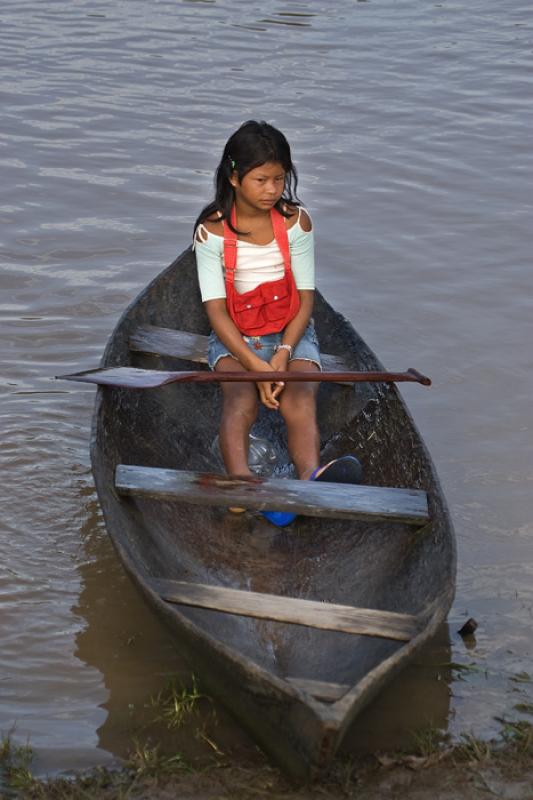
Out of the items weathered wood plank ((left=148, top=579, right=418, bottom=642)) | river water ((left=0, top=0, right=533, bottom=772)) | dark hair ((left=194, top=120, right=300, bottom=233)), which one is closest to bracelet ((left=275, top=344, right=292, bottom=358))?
dark hair ((left=194, top=120, right=300, bottom=233))

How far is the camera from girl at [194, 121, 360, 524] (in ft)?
13.8

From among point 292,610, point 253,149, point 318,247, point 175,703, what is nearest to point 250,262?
point 253,149

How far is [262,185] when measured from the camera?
423 centimetres

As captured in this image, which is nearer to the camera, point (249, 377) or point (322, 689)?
point (322, 689)

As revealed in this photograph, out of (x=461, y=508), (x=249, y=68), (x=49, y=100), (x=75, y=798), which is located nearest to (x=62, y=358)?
(x=461, y=508)

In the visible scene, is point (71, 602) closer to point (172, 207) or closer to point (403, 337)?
point (403, 337)

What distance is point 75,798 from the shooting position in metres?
3.00

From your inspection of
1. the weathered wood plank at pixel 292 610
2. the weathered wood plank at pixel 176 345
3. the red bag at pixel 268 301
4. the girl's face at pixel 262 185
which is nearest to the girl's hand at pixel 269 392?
the red bag at pixel 268 301

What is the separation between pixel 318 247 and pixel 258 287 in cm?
283

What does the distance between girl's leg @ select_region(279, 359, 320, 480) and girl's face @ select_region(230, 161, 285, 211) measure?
689 millimetres

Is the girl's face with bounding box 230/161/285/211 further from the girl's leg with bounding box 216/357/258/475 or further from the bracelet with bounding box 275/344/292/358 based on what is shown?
the girl's leg with bounding box 216/357/258/475

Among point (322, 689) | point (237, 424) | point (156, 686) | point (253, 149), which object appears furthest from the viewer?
point (237, 424)

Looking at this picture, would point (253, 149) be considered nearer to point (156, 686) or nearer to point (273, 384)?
point (273, 384)

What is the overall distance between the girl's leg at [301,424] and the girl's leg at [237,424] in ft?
0.42
